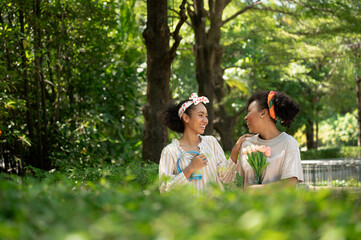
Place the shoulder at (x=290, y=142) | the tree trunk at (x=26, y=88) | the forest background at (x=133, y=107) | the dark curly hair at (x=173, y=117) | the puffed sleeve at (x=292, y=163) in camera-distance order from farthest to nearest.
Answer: the tree trunk at (x=26, y=88) → the dark curly hair at (x=173, y=117) → the shoulder at (x=290, y=142) → the puffed sleeve at (x=292, y=163) → the forest background at (x=133, y=107)

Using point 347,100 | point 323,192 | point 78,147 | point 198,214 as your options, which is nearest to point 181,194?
point 198,214

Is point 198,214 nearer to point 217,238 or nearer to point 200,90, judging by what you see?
point 217,238

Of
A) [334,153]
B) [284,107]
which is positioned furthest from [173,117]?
[334,153]

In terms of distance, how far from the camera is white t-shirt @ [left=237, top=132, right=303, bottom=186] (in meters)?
4.19

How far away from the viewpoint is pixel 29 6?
29.8ft

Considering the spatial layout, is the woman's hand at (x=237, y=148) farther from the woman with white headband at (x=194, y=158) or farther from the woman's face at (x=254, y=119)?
the woman's face at (x=254, y=119)

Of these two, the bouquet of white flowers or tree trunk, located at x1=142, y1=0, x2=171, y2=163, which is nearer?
the bouquet of white flowers

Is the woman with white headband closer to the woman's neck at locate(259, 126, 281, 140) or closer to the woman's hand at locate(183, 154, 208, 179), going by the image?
the woman's hand at locate(183, 154, 208, 179)

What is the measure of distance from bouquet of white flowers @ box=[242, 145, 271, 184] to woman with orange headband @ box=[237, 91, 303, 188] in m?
0.07

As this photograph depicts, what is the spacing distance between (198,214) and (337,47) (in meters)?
18.1

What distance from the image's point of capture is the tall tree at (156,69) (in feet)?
30.1

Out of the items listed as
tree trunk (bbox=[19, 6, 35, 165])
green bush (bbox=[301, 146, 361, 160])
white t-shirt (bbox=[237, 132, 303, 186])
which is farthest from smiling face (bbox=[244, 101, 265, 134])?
green bush (bbox=[301, 146, 361, 160])

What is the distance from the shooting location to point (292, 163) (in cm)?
420

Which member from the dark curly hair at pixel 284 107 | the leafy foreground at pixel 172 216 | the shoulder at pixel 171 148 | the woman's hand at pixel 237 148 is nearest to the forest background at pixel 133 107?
the leafy foreground at pixel 172 216
